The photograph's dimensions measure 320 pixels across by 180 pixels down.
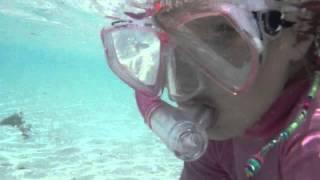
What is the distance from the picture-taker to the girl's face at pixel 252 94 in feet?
5.94

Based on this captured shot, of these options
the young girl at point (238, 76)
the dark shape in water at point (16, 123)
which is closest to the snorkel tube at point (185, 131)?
the young girl at point (238, 76)

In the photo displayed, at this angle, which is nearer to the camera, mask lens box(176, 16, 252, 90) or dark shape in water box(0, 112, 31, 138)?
mask lens box(176, 16, 252, 90)

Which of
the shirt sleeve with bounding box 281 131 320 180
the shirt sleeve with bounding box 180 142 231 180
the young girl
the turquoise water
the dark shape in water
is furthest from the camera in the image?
the dark shape in water

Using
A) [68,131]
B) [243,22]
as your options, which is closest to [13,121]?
[68,131]

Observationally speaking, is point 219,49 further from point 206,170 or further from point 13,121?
point 13,121

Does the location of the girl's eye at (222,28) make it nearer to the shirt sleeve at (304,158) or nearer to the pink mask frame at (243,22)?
the pink mask frame at (243,22)

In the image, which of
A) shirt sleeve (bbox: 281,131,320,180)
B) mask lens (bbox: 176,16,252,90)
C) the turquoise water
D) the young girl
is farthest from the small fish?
shirt sleeve (bbox: 281,131,320,180)

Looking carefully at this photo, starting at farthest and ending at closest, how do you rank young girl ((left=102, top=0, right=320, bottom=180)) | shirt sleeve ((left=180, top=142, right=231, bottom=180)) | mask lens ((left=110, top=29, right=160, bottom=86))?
shirt sleeve ((left=180, top=142, right=231, bottom=180))
mask lens ((left=110, top=29, right=160, bottom=86))
young girl ((left=102, top=0, right=320, bottom=180))

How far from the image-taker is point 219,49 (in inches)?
70.8

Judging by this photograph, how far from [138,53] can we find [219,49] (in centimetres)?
48

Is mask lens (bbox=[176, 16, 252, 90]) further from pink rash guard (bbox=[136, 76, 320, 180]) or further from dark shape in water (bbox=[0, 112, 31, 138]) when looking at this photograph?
dark shape in water (bbox=[0, 112, 31, 138])

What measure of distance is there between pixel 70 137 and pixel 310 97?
800cm

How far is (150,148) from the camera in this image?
29.2 feet

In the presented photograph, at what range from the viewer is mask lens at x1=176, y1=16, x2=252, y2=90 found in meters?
1.76
